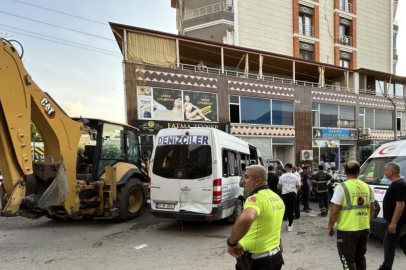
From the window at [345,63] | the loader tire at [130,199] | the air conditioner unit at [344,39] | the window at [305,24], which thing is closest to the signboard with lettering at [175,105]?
the loader tire at [130,199]

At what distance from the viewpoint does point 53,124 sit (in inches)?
213

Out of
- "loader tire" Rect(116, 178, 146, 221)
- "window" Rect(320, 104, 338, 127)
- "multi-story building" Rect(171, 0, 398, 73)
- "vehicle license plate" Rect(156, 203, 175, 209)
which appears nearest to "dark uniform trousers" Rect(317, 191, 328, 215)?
"vehicle license plate" Rect(156, 203, 175, 209)

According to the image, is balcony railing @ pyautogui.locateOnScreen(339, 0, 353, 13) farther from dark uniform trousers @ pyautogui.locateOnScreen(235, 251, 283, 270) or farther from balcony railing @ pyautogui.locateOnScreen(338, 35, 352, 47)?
dark uniform trousers @ pyautogui.locateOnScreen(235, 251, 283, 270)

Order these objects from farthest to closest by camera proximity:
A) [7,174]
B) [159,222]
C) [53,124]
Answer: [159,222]
[53,124]
[7,174]

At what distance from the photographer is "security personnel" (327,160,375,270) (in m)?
3.25

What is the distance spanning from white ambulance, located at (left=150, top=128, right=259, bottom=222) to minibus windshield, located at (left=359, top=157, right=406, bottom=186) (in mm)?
3234

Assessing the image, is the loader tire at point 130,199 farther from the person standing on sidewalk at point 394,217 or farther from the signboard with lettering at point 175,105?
the signboard with lettering at point 175,105

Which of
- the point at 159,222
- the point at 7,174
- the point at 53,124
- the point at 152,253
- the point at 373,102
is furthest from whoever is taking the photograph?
the point at 373,102

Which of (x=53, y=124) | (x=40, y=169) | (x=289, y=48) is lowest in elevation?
(x=40, y=169)

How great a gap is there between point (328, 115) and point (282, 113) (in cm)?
495

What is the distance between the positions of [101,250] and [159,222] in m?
2.30

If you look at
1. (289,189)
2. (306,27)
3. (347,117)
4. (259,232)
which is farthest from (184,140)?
(306,27)

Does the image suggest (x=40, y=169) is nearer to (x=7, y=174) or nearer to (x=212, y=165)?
(x=7, y=174)

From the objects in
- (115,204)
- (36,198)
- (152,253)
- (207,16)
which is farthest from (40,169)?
(207,16)
